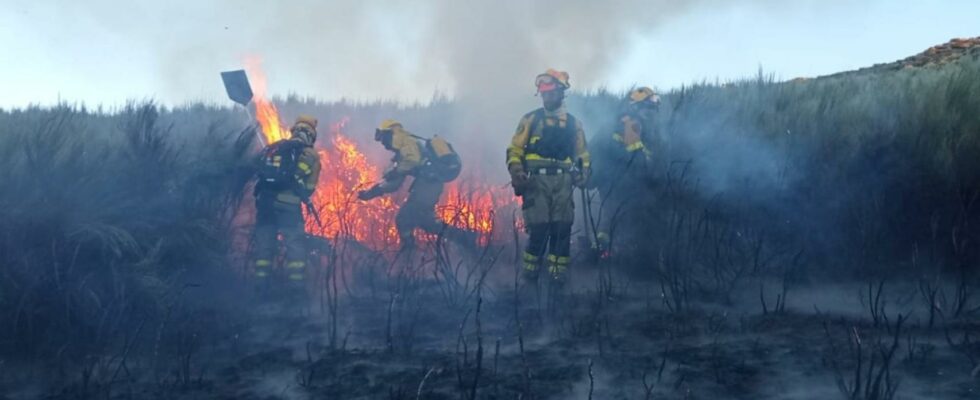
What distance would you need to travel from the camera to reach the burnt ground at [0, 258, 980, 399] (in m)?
4.70

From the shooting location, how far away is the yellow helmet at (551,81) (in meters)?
7.52

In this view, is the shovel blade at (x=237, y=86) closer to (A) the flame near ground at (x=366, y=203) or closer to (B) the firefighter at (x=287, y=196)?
(A) the flame near ground at (x=366, y=203)

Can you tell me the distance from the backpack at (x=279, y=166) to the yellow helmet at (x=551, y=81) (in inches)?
96.2

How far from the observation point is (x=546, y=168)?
7555 millimetres

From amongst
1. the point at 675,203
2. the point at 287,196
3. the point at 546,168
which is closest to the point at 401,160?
the point at 287,196

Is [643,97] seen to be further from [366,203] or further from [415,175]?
[366,203]

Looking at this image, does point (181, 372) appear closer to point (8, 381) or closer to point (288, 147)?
point (8, 381)

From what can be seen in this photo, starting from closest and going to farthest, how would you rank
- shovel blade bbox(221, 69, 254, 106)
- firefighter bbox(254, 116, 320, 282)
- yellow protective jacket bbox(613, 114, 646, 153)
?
firefighter bbox(254, 116, 320, 282) < yellow protective jacket bbox(613, 114, 646, 153) < shovel blade bbox(221, 69, 254, 106)

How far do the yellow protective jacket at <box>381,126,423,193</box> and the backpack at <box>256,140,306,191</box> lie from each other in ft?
3.37

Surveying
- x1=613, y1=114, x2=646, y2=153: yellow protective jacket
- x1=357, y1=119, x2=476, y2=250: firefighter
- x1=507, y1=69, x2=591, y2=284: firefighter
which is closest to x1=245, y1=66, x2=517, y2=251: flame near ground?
x1=357, y1=119, x2=476, y2=250: firefighter

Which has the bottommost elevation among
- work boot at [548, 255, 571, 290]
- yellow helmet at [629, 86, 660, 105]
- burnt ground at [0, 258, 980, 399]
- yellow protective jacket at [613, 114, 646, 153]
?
burnt ground at [0, 258, 980, 399]

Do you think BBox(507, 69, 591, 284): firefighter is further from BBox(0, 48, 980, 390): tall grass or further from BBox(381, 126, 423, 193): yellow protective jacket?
BBox(381, 126, 423, 193): yellow protective jacket

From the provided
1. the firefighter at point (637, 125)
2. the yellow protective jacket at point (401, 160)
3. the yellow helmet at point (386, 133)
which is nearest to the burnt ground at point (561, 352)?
the yellow protective jacket at point (401, 160)

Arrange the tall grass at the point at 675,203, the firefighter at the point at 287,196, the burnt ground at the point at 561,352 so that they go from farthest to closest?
the firefighter at the point at 287,196 < the tall grass at the point at 675,203 < the burnt ground at the point at 561,352
